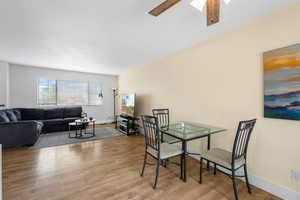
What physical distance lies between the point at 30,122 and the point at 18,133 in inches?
13.3

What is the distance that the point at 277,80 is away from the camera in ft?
5.53

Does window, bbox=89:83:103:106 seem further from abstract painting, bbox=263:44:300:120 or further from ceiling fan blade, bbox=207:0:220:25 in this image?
abstract painting, bbox=263:44:300:120

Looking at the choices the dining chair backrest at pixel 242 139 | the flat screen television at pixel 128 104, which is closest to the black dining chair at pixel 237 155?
the dining chair backrest at pixel 242 139

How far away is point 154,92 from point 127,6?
8.54 feet

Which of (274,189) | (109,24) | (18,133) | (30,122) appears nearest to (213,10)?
(109,24)

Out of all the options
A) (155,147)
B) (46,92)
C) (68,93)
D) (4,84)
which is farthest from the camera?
(68,93)

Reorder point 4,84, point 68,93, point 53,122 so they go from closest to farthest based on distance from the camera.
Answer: point 4,84, point 53,122, point 68,93

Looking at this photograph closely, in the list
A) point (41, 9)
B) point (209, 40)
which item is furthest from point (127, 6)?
point (209, 40)

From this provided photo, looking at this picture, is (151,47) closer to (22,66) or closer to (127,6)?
(127,6)

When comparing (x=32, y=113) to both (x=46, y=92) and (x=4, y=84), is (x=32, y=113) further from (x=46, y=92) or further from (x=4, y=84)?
(x=4, y=84)

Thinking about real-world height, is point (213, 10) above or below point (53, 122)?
above

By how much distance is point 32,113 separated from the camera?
4645 millimetres

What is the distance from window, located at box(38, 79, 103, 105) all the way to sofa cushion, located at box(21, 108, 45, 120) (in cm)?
55

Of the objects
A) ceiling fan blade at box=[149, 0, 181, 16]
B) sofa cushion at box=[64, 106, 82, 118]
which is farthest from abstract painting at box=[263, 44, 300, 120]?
sofa cushion at box=[64, 106, 82, 118]
